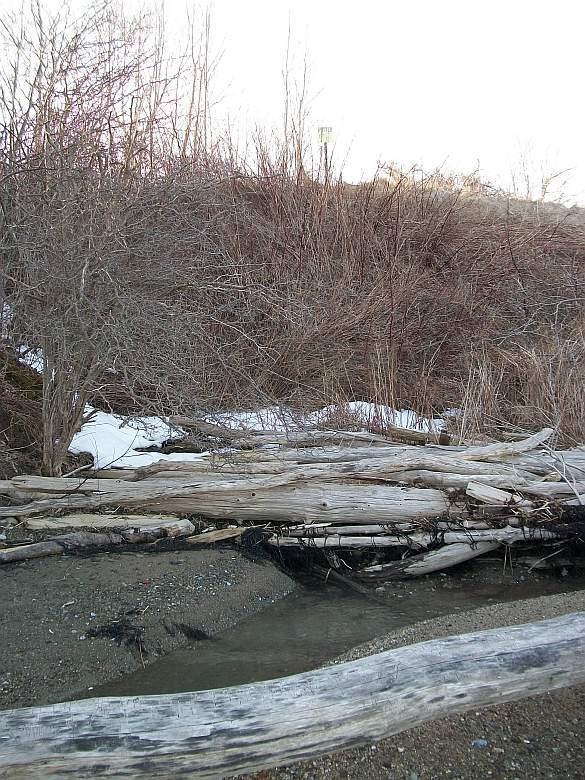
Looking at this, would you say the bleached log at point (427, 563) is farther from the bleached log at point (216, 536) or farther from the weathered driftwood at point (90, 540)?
the weathered driftwood at point (90, 540)

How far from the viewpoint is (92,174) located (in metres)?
6.21

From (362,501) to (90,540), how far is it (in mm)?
2157

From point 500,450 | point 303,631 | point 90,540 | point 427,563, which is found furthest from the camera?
point 500,450

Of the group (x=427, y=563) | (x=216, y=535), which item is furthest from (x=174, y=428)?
(x=427, y=563)

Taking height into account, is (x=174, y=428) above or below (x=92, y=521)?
above

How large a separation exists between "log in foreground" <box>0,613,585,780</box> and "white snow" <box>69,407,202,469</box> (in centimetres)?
375

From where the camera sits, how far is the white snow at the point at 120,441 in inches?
254

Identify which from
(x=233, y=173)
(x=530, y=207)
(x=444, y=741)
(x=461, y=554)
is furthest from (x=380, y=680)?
(x=530, y=207)

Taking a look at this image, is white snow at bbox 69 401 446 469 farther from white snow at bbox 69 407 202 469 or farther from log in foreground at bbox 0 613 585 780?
log in foreground at bbox 0 613 585 780

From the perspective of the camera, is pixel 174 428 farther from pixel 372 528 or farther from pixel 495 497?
pixel 495 497

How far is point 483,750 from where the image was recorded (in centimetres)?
305

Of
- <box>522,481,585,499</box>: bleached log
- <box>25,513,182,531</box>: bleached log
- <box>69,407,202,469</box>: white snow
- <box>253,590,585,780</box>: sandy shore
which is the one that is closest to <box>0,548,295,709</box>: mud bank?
<box>25,513,182,531</box>: bleached log

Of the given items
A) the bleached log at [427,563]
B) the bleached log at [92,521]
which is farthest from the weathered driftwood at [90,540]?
the bleached log at [427,563]

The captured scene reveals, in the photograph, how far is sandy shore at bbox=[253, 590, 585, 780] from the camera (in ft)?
9.54
